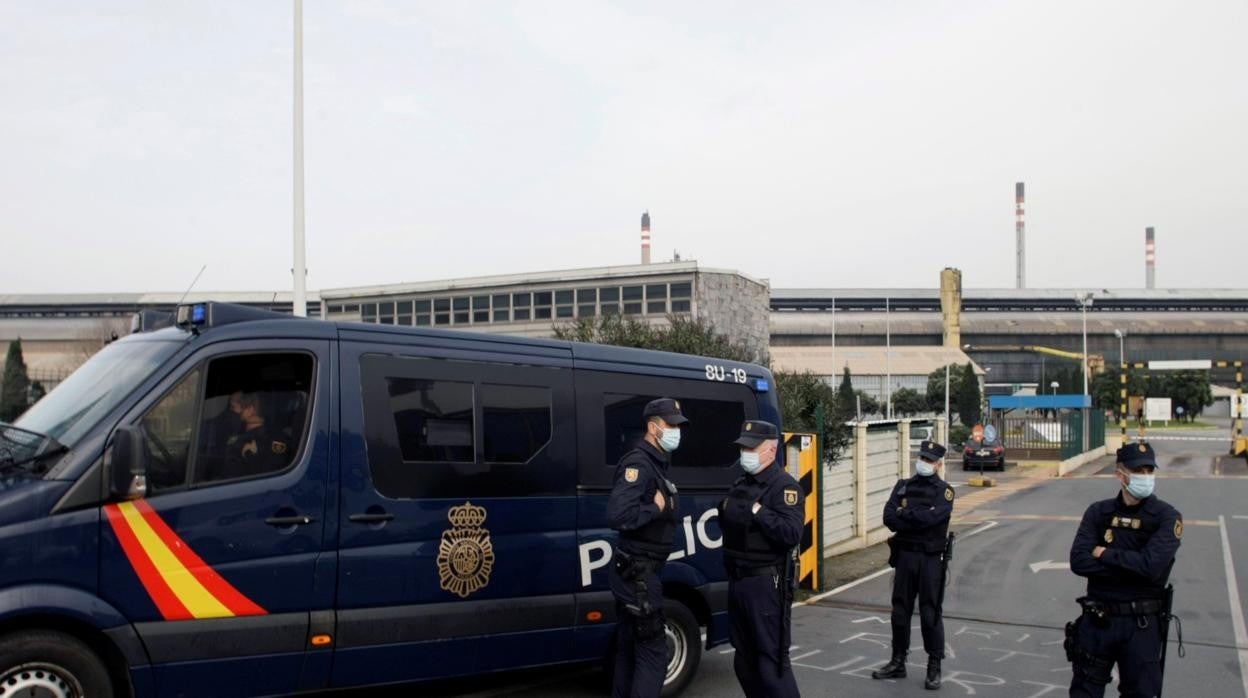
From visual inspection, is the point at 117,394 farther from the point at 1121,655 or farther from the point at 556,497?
the point at 1121,655

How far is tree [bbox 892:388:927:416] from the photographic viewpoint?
78.4 m

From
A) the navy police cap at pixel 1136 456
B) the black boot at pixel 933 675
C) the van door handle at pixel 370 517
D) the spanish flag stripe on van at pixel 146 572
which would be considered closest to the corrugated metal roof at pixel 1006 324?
the black boot at pixel 933 675

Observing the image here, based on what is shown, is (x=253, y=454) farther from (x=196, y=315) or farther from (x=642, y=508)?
(x=642, y=508)

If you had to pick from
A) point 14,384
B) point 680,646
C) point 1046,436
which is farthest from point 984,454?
point 14,384

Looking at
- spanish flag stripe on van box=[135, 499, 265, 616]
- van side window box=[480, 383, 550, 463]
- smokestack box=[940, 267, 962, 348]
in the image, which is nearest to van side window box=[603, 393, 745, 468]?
van side window box=[480, 383, 550, 463]

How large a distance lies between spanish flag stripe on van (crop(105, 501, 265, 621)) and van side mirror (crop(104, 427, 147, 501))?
0.24ft

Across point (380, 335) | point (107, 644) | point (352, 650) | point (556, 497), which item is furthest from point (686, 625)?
point (107, 644)

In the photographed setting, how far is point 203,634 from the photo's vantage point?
5129 mm

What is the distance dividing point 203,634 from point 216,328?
5.34ft

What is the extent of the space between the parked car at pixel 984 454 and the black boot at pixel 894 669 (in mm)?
30297

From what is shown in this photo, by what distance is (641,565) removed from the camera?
18.6 ft

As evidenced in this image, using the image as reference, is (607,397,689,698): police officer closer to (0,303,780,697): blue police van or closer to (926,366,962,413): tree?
(0,303,780,697): blue police van

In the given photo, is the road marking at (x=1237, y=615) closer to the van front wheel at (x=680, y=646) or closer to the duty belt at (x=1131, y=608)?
the duty belt at (x=1131, y=608)

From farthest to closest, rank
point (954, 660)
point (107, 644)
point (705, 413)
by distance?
point (954, 660) → point (705, 413) → point (107, 644)
